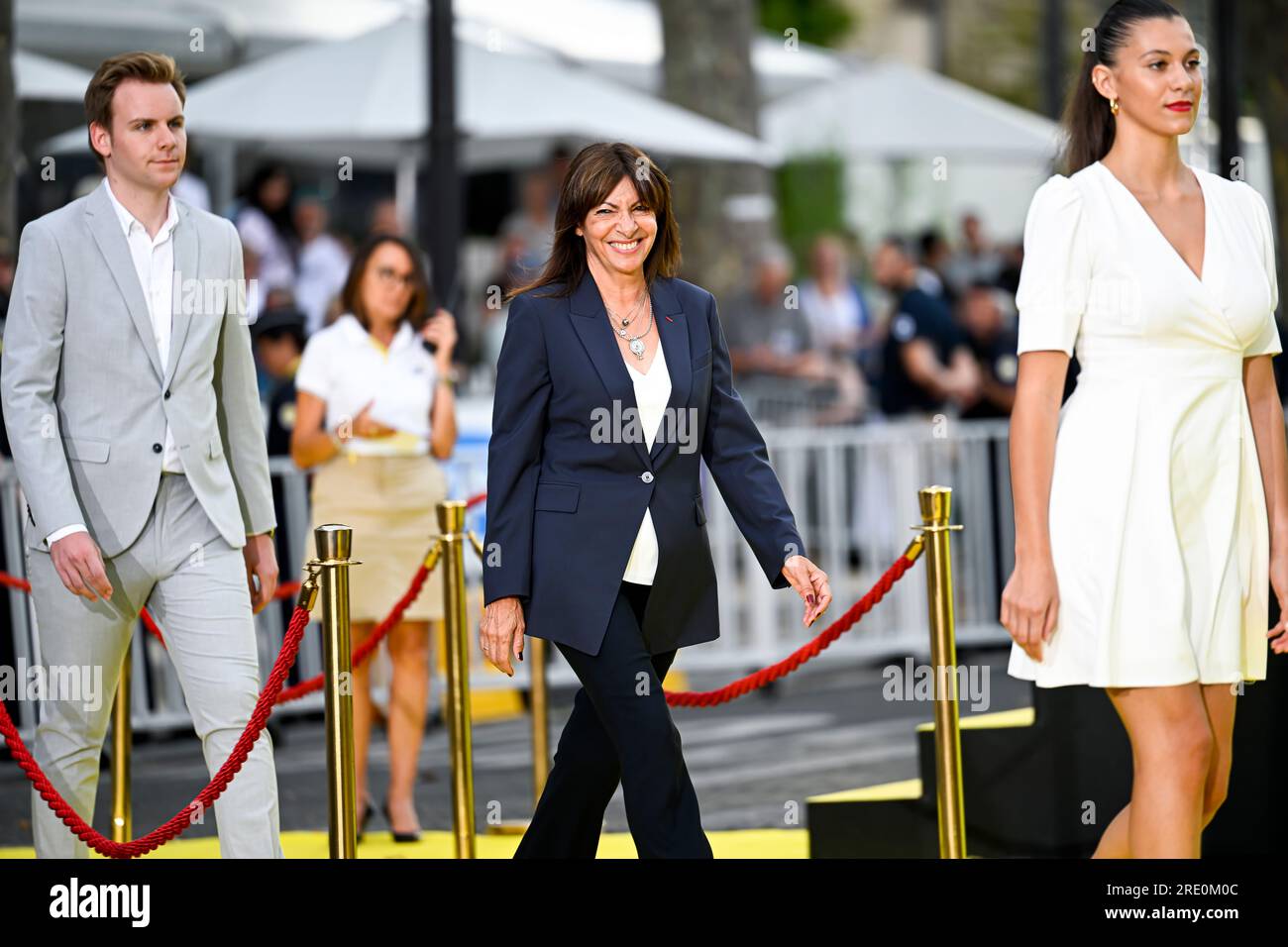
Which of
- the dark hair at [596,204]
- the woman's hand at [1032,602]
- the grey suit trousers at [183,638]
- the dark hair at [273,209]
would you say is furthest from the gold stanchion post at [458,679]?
the dark hair at [273,209]

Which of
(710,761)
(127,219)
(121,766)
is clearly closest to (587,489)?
(127,219)

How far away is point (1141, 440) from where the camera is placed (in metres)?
4.74

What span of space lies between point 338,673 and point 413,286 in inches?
102

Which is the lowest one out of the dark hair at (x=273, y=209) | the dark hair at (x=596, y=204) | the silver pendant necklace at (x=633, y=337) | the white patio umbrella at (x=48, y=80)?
the silver pendant necklace at (x=633, y=337)

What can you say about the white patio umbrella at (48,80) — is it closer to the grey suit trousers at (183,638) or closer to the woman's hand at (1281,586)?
the grey suit trousers at (183,638)

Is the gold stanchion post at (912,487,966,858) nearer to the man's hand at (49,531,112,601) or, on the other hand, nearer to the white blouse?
the white blouse

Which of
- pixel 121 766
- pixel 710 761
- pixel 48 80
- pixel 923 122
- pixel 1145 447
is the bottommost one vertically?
pixel 710 761

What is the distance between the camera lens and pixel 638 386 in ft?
15.7

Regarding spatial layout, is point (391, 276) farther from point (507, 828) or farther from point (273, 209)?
point (273, 209)

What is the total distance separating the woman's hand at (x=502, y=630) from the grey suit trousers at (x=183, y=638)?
0.74 meters

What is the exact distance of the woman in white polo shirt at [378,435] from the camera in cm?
750
